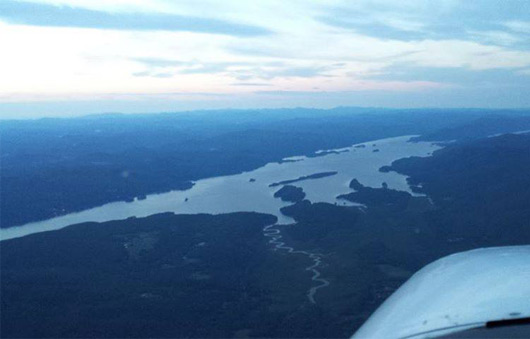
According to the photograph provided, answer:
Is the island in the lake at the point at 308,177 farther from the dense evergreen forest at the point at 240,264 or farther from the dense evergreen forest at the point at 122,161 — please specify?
the dense evergreen forest at the point at 240,264

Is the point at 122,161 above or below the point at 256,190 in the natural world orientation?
above

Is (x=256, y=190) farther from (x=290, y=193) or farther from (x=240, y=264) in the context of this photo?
(x=240, y=264)

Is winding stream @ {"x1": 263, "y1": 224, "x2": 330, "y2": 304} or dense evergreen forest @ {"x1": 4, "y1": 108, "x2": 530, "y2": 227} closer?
winding stream @ {"x1": 263, "y1": 224, "x2": 330, "y2": 304}

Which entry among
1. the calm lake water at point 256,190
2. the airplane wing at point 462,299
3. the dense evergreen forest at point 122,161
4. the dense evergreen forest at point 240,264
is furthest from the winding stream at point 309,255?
the airplane wing at point 462,299

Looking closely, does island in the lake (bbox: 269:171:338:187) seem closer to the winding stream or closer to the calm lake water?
the calm lake water

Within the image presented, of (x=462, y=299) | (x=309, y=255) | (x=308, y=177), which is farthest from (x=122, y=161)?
(x=462, y=299)

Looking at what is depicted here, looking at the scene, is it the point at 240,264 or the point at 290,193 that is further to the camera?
the point at 290,193

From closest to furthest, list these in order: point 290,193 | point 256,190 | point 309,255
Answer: point 309,255 < point 290,193 < point 256,190

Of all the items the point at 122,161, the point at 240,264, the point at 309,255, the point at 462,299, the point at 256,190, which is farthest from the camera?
the point at 122,161

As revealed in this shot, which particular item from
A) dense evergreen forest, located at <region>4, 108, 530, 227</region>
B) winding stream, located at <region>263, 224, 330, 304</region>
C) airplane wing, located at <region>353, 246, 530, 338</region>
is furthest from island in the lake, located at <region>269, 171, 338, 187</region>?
airplane wing, located at <region>353, 246, 530, 338</region>
